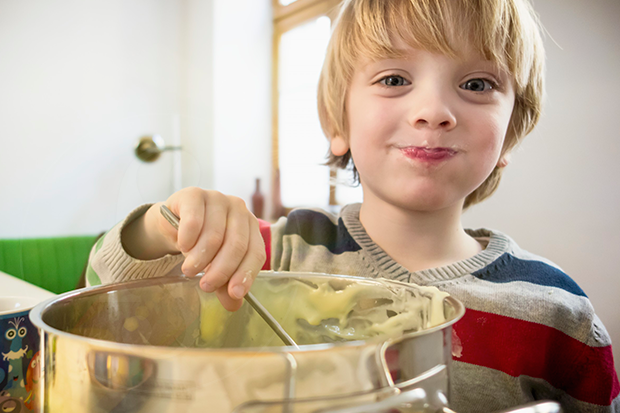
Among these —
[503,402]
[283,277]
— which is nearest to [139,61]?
[283,277]

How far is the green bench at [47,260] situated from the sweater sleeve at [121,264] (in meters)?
0.04

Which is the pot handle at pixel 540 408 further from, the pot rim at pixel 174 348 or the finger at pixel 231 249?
the finger at pixel 231 249

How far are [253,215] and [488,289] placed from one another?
28 cm

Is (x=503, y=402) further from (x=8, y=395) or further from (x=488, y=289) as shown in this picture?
(x=8, y=395)

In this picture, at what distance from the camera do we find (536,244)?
1.78ft

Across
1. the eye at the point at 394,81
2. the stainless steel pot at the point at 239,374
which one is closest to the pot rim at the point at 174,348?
the stainless steel pot at the point at 239,374

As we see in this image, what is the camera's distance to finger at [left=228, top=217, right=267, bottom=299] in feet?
0.73

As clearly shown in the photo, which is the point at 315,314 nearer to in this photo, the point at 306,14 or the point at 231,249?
the point at 231,249

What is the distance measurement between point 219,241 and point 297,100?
0.14m

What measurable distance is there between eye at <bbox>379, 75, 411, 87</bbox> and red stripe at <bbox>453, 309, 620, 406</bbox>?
0.75 ft

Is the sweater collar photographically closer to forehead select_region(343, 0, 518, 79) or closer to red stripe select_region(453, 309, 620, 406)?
red stripe select_region(453, 309, 620, 406)

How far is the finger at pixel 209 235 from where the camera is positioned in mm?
224

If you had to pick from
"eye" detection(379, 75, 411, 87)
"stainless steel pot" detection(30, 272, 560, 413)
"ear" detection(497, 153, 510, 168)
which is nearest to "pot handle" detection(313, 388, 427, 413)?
"stainless steel pot" detection(30, 272, 560, 413)

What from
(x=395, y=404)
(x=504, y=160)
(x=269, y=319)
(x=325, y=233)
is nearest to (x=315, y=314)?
(x=269, y=319)
